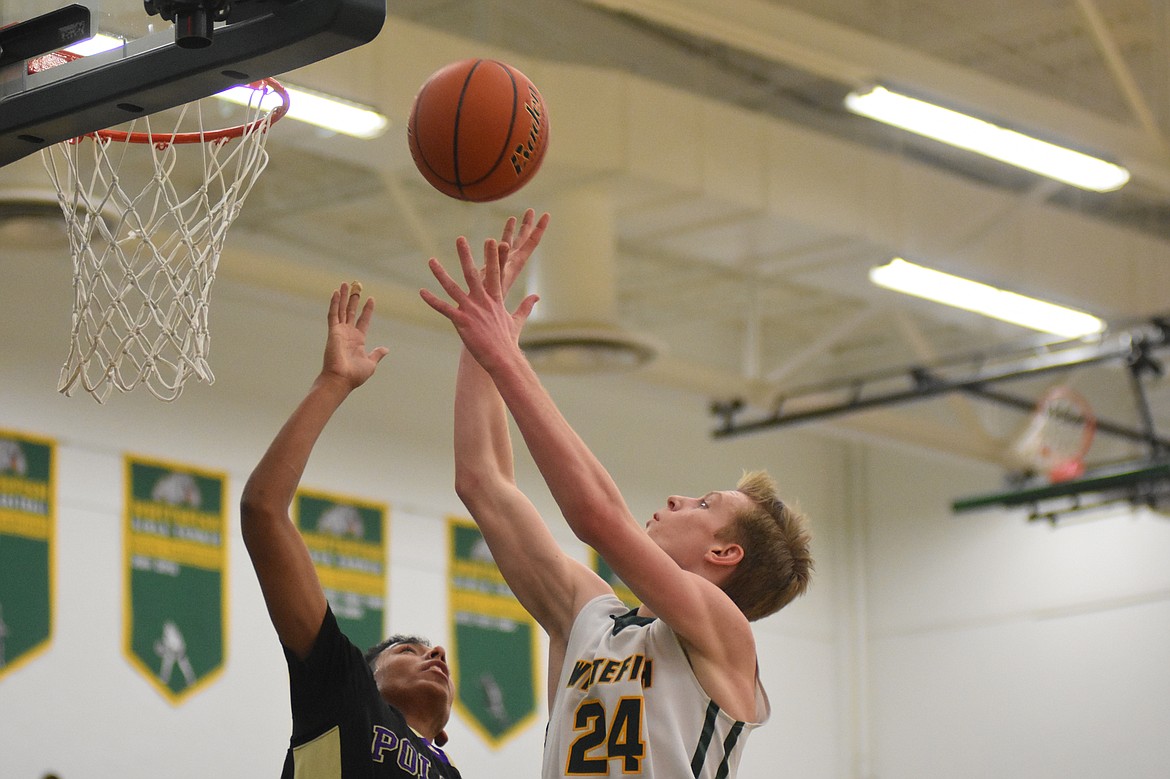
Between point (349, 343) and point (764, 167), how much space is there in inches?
286

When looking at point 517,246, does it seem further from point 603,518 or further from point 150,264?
point 150,264

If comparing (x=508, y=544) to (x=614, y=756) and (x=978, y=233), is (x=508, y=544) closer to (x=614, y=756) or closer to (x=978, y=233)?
(x=614, y=756)

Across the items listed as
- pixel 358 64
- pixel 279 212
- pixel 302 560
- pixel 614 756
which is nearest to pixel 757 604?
pixel 614 756

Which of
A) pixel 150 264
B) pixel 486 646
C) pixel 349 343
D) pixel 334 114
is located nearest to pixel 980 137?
pixel 334 114

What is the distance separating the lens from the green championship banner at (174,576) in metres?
11.3

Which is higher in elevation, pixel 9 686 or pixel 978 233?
pixel 978 233

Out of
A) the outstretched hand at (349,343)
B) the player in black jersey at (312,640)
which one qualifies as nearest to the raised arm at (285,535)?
the player in black jersey at (312,640)

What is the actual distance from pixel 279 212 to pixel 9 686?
411 cm

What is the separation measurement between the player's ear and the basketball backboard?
120 centimetres

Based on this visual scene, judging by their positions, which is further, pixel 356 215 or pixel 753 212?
pixel 356 215

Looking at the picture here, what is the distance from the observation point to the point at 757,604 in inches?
137

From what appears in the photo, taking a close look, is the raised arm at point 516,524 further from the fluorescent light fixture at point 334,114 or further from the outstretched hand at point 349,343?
the fluorescent light fixture at point 334,114

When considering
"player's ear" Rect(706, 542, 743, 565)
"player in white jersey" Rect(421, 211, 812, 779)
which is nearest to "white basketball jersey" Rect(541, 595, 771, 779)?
"player in white jersey" Rect(421, 211, 812, 779)

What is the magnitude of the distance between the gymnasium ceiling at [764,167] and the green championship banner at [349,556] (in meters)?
1.76
